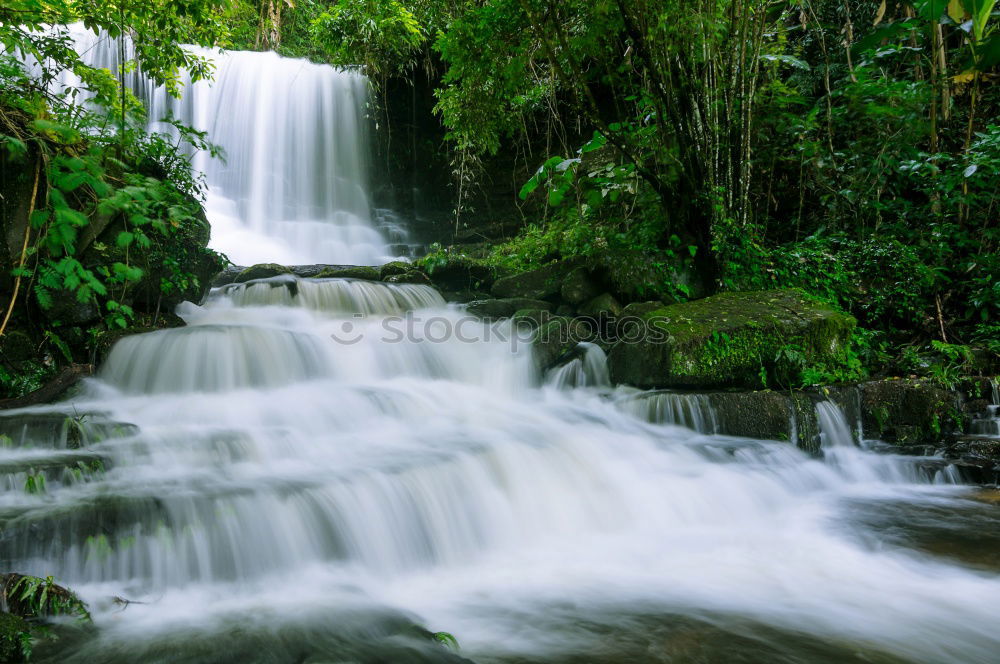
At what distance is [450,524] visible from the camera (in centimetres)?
331

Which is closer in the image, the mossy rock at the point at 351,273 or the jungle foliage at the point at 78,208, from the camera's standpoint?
the jungle foliage at the point at 78,208

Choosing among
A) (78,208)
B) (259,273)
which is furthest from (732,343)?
(259,273)

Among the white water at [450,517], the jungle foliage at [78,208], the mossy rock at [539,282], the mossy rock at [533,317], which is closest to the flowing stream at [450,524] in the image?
the white water at [450,517]

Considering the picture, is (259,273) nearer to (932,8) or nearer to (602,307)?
(602,307)

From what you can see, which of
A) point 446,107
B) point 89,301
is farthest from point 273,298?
point 446,107

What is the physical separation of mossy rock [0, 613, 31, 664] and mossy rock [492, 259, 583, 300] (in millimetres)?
5621

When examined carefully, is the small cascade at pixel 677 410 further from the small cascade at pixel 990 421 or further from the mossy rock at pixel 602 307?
the small cascade at pixel 990 421

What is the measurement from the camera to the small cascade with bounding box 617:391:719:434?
4645mm

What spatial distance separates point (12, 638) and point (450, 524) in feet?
6.38

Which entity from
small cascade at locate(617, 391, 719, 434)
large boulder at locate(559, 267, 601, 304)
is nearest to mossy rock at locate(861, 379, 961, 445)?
small cascade at locate(617, 391, 719, 434)

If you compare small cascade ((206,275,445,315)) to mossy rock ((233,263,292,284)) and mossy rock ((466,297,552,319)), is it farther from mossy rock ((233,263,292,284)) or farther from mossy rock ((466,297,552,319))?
mossy rock ((466,297,552,319))

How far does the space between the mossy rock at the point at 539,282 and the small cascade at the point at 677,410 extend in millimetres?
2294

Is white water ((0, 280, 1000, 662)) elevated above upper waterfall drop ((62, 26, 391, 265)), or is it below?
below

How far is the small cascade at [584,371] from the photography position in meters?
5.60
